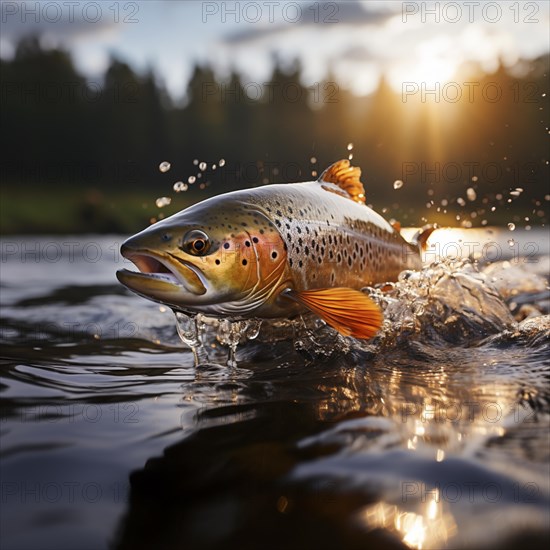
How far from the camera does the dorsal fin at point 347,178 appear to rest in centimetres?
543

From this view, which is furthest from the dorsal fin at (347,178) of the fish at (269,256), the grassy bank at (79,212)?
the grassy bank at (79,212)

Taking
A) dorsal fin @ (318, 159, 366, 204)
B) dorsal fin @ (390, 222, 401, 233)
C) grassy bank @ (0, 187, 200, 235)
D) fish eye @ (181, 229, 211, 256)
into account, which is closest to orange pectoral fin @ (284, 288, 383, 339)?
fish eye @ (181, 229, 211, 256)

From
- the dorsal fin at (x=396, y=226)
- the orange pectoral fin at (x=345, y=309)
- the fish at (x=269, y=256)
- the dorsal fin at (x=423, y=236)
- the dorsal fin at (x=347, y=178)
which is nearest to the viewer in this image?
the fish at (x=269, y=256)

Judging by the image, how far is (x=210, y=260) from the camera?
3760 millimetres

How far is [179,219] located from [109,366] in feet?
4.59

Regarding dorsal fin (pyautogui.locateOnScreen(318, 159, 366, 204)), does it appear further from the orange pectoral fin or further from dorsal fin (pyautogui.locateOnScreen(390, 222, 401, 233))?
the orange pectoral fin

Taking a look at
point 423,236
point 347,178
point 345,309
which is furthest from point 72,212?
point 345,309

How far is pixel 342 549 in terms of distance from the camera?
78.1 inches

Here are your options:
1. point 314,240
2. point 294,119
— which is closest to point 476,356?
point 314,240

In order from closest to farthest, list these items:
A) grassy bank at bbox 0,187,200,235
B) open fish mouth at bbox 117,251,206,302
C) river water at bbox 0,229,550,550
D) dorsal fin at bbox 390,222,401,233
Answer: river water at bbox 0,229,550,550, open fish mouth at bbox 117,251,206,302, dorsal fin at bbox 390,222,401,233, grassy bank at bbox 0,187,200,235

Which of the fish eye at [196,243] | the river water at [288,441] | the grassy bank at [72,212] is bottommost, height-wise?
the river water at [288,441]

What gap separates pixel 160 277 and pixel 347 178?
244 cm

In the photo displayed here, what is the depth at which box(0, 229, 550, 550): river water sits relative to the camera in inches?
83.6

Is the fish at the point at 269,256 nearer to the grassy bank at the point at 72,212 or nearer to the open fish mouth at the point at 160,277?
the open fish mouth at the point at 160,277
